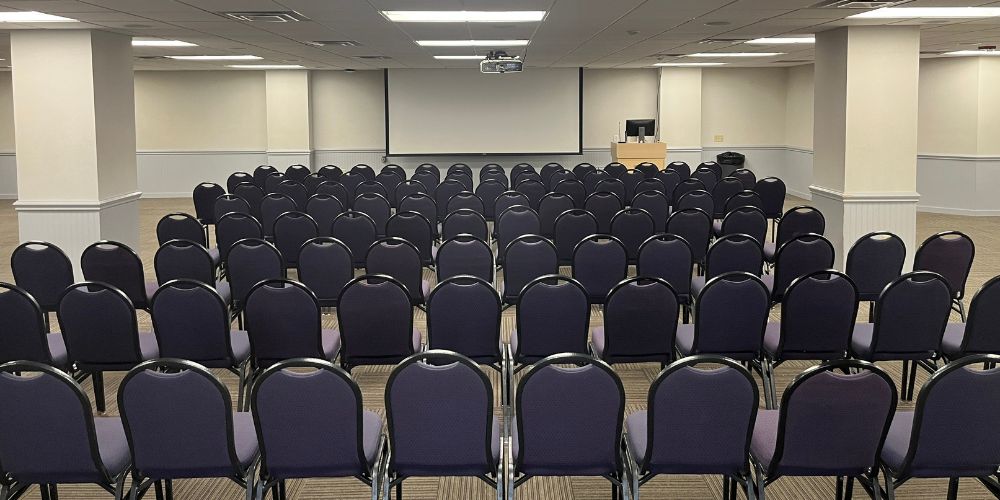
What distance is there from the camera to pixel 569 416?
13.4ft

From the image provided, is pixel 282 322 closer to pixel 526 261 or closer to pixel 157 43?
pixel 526 261

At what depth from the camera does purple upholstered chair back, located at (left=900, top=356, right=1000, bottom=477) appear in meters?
3.98

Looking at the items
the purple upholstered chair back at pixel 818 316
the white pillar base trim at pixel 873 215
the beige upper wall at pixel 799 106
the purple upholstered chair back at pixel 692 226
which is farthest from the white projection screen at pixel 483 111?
the purple upholstered chair back at pixel 818 316

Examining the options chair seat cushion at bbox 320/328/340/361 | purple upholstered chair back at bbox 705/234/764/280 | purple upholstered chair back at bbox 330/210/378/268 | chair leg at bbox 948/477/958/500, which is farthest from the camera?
purple upholstered chair back at bbox 330/210/378/268

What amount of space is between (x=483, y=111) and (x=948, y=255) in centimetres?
1532

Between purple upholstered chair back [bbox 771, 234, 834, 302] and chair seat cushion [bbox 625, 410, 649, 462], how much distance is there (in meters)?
3.49

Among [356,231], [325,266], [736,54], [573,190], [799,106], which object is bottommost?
[325,266]

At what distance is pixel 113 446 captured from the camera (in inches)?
174

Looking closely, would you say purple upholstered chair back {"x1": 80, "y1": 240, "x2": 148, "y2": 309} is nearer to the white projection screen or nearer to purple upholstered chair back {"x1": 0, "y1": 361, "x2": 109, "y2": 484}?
Result: purple upholstered chair back {"x1": 0, "y1": 361, "x2": 109, "y2": 484}

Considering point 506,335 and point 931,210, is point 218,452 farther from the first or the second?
point 931,210

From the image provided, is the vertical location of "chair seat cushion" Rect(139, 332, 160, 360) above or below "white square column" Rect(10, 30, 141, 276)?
below

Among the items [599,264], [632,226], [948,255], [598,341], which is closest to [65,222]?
[632,226]

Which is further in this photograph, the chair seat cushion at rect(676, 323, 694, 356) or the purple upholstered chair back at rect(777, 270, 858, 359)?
the chair seat cushion at rect(676, 323, 694, 356)

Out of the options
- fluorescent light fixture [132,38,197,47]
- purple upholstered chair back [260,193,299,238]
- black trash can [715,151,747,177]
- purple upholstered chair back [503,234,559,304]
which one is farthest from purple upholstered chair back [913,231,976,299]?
black trash can [715,151,747,177]
